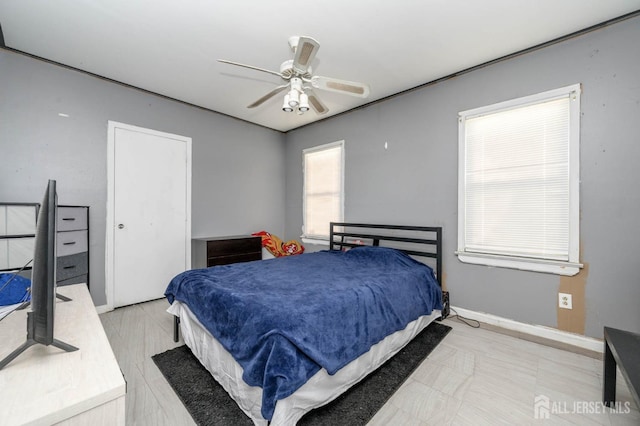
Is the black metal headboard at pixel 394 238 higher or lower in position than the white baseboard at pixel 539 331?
higher

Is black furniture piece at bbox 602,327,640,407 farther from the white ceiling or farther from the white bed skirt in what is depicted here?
the white ceiling

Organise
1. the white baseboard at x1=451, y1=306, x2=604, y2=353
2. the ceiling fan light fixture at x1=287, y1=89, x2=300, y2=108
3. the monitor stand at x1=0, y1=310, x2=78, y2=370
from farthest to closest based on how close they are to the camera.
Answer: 1. the white baseboard at x1=451, y1=306, x2=604, y2=353
2. the ceiling fan light fixture at x1=287, y1=89, x2=300, y2=108
3. the monitor stand at x1=0, y1=310, x2=78, y2=370

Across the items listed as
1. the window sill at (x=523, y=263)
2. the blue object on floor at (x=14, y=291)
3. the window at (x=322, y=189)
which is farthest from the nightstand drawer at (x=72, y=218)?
the window sill at (x=523, y=263)

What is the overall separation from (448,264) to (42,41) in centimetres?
441

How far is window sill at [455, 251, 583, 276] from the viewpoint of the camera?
224 cm

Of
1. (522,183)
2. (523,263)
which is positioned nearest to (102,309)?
(523,263)

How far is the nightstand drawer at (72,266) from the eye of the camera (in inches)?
97.0

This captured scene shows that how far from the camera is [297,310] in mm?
1469

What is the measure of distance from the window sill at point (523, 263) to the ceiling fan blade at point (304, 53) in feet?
7.66

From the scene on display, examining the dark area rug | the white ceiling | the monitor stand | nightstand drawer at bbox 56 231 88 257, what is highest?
the white ceiling

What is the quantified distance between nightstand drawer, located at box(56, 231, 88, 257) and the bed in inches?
49.9

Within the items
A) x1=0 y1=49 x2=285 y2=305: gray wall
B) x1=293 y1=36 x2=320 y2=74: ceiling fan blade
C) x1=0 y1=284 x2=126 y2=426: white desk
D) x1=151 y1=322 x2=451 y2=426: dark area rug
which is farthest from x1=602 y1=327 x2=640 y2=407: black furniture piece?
x1=0 y1=49 x2=285 y2=305: gray wall

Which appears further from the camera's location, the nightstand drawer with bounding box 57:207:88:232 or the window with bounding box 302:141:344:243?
the window with bounding box 302:141:344:243

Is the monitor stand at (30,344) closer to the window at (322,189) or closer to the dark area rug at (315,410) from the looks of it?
the dark area rug at (315,410)
